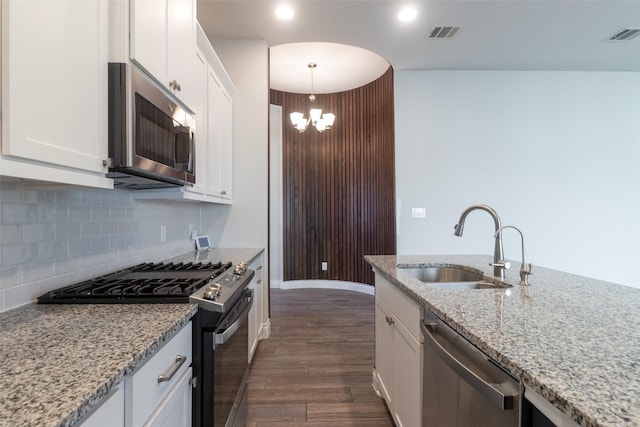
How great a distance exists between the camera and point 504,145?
12.7ft

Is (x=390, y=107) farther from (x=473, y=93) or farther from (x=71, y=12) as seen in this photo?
(x=71, y=12)

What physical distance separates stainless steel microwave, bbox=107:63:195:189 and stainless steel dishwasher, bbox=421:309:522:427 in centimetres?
126

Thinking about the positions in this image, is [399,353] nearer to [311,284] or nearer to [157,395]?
[157,395]

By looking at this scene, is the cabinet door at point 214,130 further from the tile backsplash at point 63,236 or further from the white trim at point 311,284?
the white trim at point 311,284

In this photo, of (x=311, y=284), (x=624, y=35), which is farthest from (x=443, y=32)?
(x=311, y=284)

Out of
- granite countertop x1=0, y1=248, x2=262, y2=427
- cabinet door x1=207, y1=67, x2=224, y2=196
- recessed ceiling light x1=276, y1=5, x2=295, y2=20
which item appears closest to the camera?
granite countertop x1=0, y1=248, x2=262, y2=427

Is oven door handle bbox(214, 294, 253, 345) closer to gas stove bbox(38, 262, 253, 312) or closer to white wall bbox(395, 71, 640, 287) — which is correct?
gas stove bbox(38, 262, 253, 312)

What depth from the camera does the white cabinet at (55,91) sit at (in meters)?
0.76

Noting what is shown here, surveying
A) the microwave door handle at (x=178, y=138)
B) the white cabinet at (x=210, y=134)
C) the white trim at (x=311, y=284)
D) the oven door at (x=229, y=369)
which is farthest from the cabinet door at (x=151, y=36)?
the white trim at (x=311, y=284)

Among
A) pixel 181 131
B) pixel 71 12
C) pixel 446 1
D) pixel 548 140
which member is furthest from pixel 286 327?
pixel 548 140

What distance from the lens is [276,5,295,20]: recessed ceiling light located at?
261cm

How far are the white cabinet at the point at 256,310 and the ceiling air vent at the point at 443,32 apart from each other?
2694 mm

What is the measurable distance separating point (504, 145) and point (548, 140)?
56 centimetres

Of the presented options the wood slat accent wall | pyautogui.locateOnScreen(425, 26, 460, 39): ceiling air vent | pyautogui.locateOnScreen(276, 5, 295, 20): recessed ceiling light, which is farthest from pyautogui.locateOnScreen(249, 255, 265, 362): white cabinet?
pyautogui.locateOnScreen(425, 26, 460, 39): ceiling air vent
